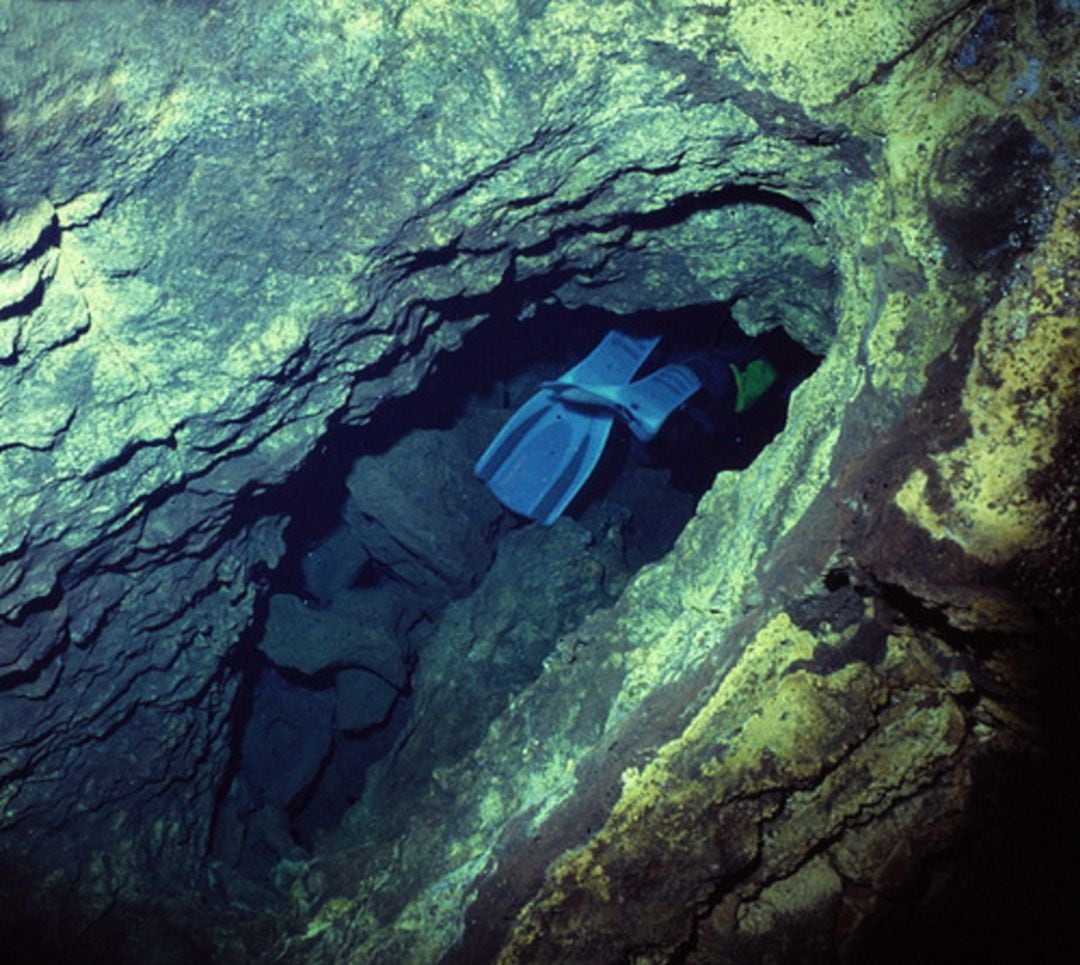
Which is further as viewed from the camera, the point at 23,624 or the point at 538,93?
the point at 23,624

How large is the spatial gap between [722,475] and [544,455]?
2.07m

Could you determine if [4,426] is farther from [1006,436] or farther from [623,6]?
[1006,436]

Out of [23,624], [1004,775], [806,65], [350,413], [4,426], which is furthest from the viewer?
[350,413]

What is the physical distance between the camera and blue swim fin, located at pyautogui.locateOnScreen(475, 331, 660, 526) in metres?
3.76

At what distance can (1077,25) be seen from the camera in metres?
1.15

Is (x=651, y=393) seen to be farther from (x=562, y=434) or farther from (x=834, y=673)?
(x=834, y=673)

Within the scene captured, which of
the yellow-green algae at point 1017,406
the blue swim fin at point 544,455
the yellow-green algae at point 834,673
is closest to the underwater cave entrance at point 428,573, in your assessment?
the blue swim fin at point 544,455

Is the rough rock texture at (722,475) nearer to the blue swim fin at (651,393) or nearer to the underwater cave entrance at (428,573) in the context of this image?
the underwater cave entrance at (428,573)

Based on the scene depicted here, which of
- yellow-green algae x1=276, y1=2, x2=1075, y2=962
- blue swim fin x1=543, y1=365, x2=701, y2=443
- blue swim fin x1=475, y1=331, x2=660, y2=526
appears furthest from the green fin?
yellow-green algae x1=276, y1=2, x2=1075, y2=962

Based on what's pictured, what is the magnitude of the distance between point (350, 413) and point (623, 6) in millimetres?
1478

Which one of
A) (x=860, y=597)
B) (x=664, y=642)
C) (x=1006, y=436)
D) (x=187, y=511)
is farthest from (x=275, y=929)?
(x=1006, y=436)

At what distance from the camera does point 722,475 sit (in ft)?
5.76

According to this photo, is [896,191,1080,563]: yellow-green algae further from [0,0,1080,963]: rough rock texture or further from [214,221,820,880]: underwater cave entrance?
[214,221,820,880]: underwater cave entrance

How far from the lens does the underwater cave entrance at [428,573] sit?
→ 3.22 m
